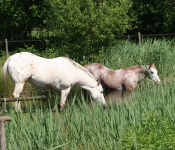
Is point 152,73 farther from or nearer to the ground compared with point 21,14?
nearer to the ground

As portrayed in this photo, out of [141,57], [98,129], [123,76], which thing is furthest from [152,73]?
[98,129]

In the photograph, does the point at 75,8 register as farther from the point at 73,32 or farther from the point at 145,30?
the point at 145,30

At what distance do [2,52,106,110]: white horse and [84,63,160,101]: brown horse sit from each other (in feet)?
2.90

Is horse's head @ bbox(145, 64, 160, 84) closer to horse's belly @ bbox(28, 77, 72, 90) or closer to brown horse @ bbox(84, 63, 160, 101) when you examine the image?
brown horse @ bbox(84, 63, 160, 101)

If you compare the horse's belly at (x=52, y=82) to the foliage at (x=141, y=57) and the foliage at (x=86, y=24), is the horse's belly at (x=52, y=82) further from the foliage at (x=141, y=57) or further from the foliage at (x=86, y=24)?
the foliage at (x=141, y=57)

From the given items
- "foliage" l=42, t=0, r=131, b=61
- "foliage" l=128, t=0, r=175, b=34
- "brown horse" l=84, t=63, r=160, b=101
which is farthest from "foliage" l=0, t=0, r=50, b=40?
"brown horse" l=84, t=63, r=160, b=101

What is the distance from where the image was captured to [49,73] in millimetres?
10758

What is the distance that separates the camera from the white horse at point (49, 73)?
1066 cm

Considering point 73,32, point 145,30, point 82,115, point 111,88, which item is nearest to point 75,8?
point 73,32

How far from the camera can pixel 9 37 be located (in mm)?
24938

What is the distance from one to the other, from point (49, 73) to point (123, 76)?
5.71 feet

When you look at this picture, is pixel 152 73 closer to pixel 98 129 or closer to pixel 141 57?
pixel 141 57

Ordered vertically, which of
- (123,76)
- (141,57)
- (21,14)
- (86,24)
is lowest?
(123,76)

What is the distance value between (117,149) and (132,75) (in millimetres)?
5478
